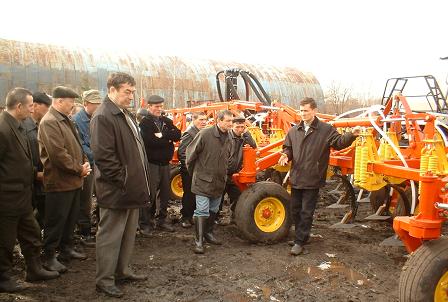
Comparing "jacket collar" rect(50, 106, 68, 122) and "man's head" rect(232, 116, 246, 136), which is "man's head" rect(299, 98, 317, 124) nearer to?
"man's head" rect(232, 116, 246, 136)

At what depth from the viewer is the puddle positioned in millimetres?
4176

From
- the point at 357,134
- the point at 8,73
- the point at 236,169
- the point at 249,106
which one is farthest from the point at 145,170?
the point at 8,73

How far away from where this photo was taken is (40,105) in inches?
185

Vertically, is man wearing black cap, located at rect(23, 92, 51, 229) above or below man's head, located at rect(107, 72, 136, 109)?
below

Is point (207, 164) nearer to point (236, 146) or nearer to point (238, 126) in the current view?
point (236, 146)

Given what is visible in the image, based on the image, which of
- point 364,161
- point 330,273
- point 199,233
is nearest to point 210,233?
point 199,233

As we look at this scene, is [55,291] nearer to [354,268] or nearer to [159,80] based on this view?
[354,268]

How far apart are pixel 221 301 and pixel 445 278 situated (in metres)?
1.71

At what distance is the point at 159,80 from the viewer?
67.1 ft

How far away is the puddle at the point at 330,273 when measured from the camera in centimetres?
418

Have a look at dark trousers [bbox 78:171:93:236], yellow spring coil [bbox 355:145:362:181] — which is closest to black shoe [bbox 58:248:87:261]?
dark trousers [bbox 78:171:93:236]

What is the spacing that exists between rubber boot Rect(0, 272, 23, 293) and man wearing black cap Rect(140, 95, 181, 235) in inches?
80.7

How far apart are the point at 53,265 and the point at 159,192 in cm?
208

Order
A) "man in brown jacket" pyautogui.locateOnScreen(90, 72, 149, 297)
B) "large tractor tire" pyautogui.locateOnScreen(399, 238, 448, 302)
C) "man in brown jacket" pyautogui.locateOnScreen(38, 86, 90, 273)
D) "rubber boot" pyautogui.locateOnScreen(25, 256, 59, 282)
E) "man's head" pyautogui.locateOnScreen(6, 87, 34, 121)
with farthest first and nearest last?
"man in brown jacket" pyautogui.locateOnScreen(38, 86, 90, 273) < "rubber boot" pyautogui.locateOnScreen(25, 256, 59, 282) < "man's head" pyautogui.locateOnScreen(6, 87, 34, 121) < "man in brown jacket" pyautogui.locateOnScreen(90, 72, 149, 297) < "large tractor tire" pyautogui.locateOnScreen(399, 238, 448, 302)
